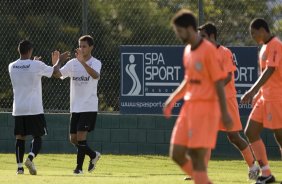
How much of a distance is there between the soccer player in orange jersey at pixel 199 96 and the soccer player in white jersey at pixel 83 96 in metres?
5.66

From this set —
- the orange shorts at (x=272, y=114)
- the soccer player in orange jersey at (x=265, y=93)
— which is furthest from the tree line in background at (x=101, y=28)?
the orange shorts at (x=272, y=114)

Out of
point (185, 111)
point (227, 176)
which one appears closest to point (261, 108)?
point (227, 176)

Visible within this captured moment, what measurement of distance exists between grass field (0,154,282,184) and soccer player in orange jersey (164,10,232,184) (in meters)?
3.54

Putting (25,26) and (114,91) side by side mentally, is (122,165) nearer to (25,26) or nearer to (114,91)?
(114,91)

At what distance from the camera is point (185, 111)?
9711 millimetres

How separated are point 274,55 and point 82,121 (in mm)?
4071

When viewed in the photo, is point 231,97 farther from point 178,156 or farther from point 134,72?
point 134,72

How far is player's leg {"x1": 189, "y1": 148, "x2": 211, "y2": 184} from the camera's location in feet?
31.4

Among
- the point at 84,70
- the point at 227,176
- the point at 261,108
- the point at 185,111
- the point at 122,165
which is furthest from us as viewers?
the point at 122,165

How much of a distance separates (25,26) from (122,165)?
3939 millimetres

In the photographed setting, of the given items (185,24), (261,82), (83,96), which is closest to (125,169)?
(83,96)

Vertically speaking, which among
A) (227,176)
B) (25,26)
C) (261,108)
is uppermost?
(25,26)

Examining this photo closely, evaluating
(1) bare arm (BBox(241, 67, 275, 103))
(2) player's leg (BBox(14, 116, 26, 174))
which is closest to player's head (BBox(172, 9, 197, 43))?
(1) bare arm (BBox(241, 67, 275, 103))

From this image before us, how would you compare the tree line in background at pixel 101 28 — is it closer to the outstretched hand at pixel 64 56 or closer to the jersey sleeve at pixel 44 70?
the outstretched hand at pixel 64 56
